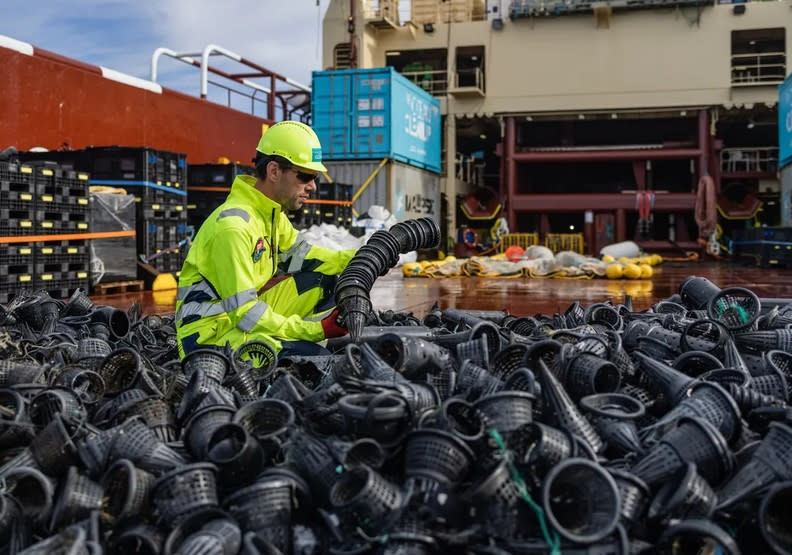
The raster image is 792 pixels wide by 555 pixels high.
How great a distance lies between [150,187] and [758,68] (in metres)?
21.8

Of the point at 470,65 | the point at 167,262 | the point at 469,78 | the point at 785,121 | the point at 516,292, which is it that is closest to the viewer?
the point at 516,292

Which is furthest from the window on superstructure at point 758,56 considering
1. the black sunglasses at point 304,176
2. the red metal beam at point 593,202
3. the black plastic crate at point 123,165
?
the black sunglasses at point 304,176

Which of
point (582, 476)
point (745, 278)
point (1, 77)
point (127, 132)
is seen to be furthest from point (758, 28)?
point (582, 476)

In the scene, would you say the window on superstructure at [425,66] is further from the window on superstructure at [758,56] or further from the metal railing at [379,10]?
the window on superstructure at [758,56]

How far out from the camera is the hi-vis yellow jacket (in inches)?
150

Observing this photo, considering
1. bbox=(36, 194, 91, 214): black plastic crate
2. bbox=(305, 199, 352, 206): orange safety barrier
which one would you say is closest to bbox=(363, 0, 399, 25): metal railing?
bbox=(305, 199, 352, 206): orange safety barrier

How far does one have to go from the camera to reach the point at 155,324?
600 cm

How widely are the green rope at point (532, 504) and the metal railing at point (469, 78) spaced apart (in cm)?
2476

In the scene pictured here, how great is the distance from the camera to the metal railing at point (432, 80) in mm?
27547

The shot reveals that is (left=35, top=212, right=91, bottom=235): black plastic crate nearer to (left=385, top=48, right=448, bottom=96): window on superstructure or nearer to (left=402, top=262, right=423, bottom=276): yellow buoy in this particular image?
(left=402, top=262, right=423, bottom=276): yellow buoy

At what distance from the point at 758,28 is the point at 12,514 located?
90.7ft

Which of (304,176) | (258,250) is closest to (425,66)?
(304,176)

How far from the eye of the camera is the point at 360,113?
71.2ft

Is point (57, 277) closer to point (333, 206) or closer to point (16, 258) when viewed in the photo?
point (16, 258)
